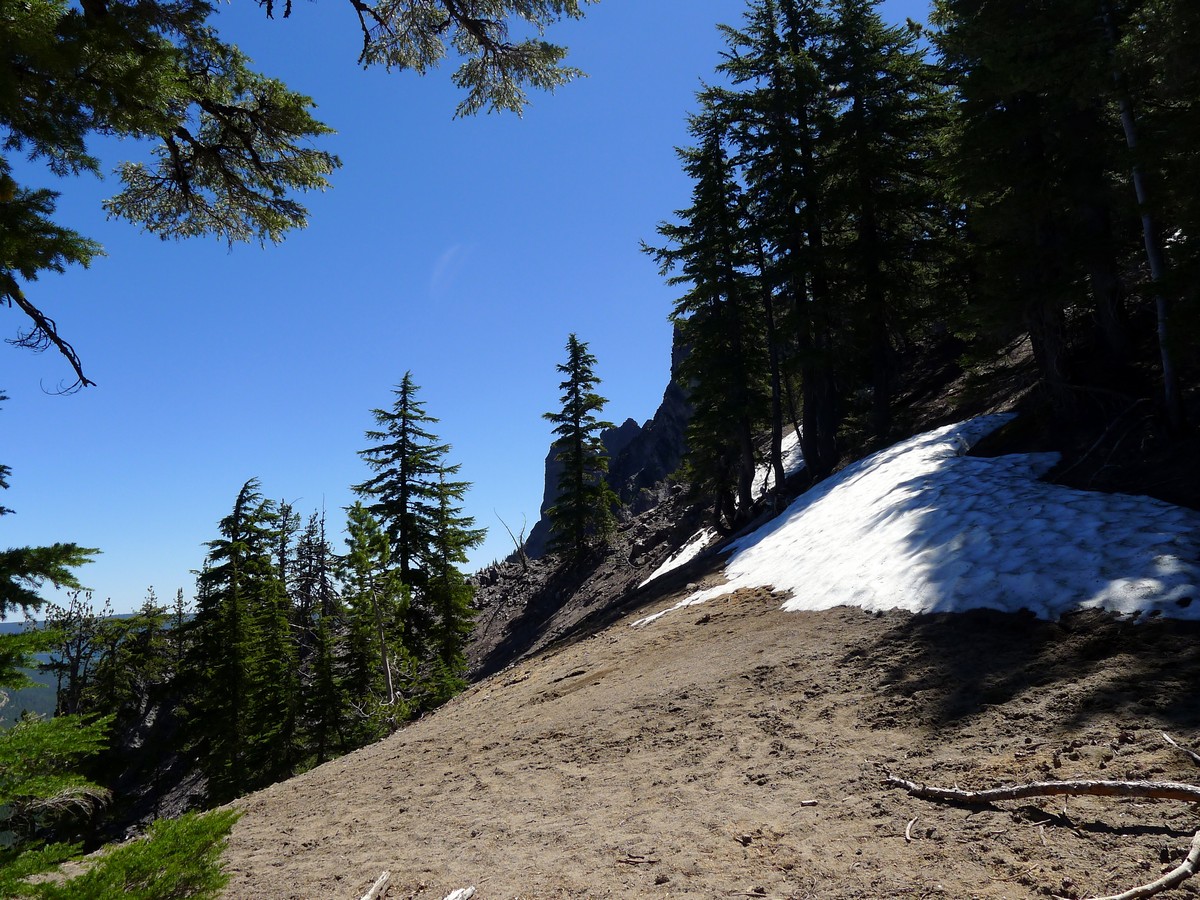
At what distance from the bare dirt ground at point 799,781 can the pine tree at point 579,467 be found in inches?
950

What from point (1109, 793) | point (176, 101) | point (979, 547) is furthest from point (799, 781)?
point (176, 101)

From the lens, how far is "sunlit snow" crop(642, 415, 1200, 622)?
6422 millimetres

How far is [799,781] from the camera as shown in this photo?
5.05 m

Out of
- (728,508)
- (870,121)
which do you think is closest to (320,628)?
(728,508)

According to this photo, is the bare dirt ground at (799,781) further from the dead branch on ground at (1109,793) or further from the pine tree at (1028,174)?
the pine tree at (1028,174)

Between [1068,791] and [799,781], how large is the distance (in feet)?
6.14

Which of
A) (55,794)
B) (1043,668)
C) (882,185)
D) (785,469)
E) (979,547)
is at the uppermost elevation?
(882,185)

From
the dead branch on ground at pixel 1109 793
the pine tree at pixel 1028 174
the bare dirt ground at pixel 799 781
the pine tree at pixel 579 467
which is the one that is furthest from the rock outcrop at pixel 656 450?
the dead branch on ground at pixel 1109 793

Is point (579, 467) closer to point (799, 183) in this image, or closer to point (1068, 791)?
point (799, 183)

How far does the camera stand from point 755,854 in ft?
13.4

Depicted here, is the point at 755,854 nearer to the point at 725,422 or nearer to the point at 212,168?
the point at 212,168

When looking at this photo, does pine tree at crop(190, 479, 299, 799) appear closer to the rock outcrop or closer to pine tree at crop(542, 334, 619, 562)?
pine tree at crop(542, 334, 619, 562)

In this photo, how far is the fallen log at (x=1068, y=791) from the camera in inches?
139

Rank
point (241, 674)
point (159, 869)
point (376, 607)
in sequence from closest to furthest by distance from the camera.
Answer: point (159, 869) < point (376, 607) < point (241, 674)
